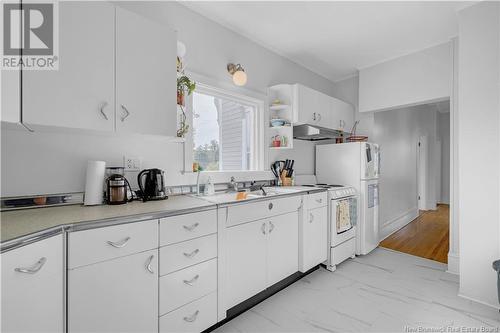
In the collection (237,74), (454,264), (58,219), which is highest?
(237,74)

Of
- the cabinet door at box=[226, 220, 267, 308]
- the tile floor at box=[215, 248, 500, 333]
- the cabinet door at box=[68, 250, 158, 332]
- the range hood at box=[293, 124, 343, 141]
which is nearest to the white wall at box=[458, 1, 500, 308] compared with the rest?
the tile floor at box=[215, 248, 500, 333]

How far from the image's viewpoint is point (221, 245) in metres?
1.69

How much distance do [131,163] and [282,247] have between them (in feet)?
5.02

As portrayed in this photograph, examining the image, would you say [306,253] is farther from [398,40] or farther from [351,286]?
[398,40]

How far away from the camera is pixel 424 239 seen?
386 centimetres

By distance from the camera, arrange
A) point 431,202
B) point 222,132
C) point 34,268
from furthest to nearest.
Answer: point 431,202 < point 222,132 < point 34,268

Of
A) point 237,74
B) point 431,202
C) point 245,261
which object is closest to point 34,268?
point 245,261

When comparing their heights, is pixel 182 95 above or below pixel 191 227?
above

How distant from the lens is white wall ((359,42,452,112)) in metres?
2.92

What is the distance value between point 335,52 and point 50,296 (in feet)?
11.9

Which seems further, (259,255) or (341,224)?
(341,224)

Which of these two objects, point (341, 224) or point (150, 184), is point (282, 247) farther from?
point (150, 184)

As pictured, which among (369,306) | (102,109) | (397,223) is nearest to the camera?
(102,109)

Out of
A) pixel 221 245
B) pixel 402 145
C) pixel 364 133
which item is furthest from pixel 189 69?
pixel 402 145
